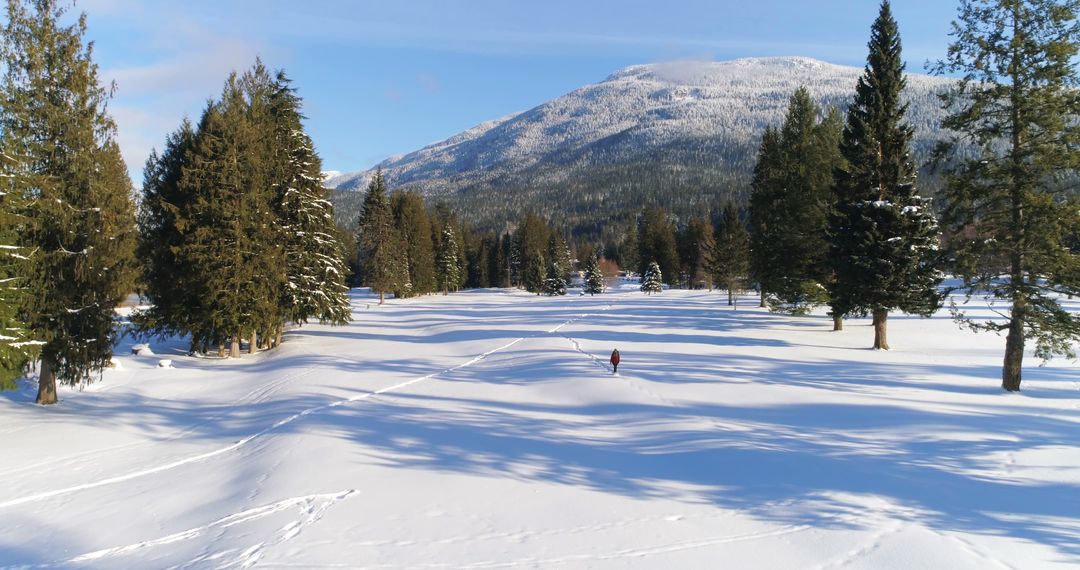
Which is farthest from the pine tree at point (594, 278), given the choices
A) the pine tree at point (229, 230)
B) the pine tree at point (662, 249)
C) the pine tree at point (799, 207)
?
the pine tree at point (229, 230)

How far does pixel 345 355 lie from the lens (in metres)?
24.6

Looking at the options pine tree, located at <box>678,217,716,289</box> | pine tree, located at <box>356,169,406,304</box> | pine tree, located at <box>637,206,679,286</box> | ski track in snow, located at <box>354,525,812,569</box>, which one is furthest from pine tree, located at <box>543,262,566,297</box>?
ski track in snow, located at <box>354,525,812,569</box>

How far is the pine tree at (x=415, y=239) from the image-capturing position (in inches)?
2682

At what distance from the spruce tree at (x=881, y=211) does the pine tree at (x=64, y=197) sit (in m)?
26.1

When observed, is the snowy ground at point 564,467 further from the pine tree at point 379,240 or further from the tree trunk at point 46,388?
the pine tree at point 379,240

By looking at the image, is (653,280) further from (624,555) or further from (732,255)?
(624,555)

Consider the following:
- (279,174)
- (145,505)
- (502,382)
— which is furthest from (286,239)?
(145,505)

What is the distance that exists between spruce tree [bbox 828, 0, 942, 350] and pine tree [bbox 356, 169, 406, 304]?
146 ft

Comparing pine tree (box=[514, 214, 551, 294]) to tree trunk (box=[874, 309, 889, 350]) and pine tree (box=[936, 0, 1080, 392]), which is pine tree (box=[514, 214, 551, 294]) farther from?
pine tree (box=[936, 0, 1080, 392])

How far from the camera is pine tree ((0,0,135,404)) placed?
15.5 meters

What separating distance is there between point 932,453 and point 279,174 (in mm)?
26897

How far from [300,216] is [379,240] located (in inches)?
1215

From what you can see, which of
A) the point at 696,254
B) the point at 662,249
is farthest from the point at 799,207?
the point at 662,249

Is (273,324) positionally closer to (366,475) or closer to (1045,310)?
(366,475)
